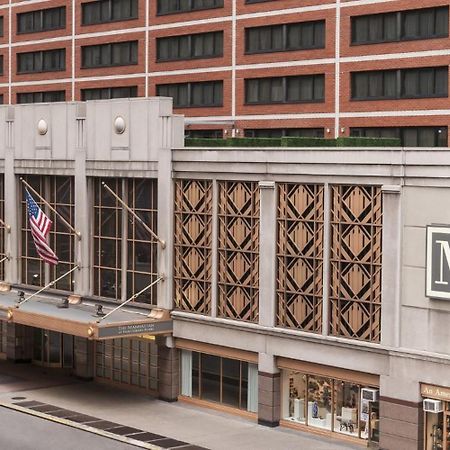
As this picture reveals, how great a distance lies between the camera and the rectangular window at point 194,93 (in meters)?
71.9

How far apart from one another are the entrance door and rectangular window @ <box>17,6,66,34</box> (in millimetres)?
31987

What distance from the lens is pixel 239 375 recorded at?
48.0m

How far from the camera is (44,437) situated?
4441cm

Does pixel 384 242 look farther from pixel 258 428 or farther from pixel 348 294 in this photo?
pixel 258 428

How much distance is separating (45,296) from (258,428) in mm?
16113

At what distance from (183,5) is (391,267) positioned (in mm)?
37002

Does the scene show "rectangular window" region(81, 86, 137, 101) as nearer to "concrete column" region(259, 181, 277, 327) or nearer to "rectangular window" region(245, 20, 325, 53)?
"rectangular window" region(245, 20, 325, 53)

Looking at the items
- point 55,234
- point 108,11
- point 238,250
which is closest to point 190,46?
point 108,11

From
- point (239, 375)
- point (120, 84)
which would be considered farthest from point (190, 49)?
point (239, 375)

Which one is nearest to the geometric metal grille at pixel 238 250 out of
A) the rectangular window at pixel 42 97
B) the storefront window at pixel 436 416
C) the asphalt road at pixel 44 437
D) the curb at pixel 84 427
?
the curb at pixel 84 427

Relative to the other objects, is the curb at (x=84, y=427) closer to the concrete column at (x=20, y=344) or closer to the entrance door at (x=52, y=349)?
the entrance door at (x=52, y=349)

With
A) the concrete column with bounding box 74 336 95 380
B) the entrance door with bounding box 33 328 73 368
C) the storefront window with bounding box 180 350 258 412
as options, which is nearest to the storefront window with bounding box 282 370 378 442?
the storefront window with bounding box 180 350 258 412

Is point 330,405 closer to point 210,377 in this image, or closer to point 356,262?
point 356,262

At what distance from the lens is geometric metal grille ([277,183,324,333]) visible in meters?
44.1
